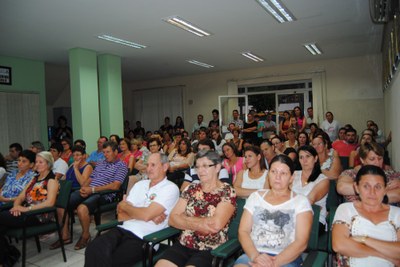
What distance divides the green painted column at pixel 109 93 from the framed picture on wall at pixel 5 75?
2.02 m

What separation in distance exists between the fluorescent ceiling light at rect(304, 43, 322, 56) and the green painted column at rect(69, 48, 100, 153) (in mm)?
4769

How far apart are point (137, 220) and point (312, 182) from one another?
1489mm

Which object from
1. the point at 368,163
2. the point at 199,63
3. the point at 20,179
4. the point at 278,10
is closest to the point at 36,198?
the point at 20,179

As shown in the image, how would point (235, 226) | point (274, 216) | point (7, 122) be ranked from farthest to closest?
point (7, 122) → point (235, 226) → point (274, 216)

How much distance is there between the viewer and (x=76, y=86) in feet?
21.4

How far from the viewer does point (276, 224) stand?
1.97m

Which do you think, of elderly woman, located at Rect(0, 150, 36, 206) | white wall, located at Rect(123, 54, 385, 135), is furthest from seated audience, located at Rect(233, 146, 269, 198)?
white wall, located at Rect(123, 54, 385, 135)

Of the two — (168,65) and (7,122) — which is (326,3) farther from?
(7,122)

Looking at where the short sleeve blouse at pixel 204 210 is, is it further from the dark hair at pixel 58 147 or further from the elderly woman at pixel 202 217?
the dark hair at pixel 58 147

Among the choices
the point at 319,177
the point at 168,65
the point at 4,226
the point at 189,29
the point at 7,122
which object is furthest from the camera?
the point at 168,65

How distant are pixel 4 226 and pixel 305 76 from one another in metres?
8.23

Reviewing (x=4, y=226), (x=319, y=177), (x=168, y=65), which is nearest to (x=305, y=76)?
(x=168, y=65)

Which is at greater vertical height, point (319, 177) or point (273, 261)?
point (319, 177)

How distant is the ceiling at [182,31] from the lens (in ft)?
14.4
